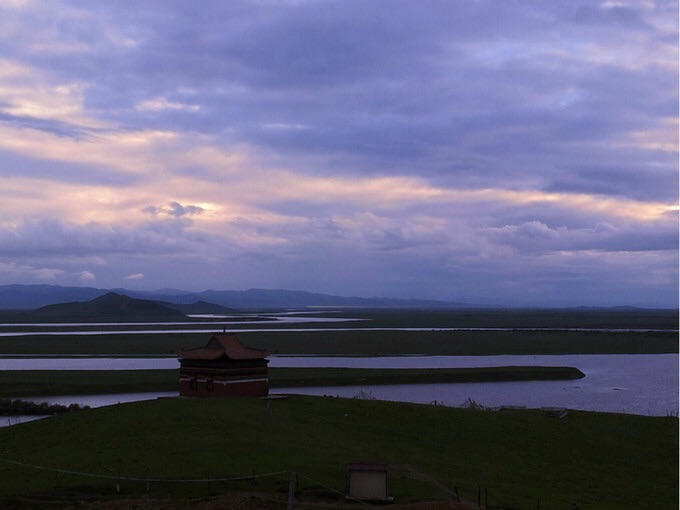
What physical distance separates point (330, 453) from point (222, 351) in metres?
14.8

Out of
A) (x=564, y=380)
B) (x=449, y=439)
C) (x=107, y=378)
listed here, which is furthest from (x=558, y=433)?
(x=107, y=378)

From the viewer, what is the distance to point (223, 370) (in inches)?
1758

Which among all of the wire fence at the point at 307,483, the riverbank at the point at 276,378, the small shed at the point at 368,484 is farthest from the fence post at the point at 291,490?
the riverbank at the point at 276,378

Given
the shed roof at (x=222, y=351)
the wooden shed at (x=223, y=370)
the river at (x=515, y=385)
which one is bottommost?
the river at (x=515, y=385)

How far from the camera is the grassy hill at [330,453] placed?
26.5 metres

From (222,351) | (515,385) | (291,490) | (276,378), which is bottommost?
(515,385)

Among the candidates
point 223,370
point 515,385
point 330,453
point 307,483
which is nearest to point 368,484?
point 307,483

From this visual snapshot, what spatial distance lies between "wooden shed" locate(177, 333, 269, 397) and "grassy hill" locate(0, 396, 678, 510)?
6.86ft

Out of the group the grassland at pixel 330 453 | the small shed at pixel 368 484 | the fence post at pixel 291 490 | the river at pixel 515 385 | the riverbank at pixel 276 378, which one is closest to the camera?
the fence post at pixel 291 490

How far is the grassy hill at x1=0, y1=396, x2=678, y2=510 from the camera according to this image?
2648 centimetres

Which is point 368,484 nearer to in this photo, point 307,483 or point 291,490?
point 307,483

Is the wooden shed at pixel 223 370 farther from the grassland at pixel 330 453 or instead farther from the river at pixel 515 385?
the river at pixel 515 385

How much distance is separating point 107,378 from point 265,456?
5447cm

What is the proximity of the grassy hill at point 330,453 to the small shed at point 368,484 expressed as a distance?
793 millimetres
